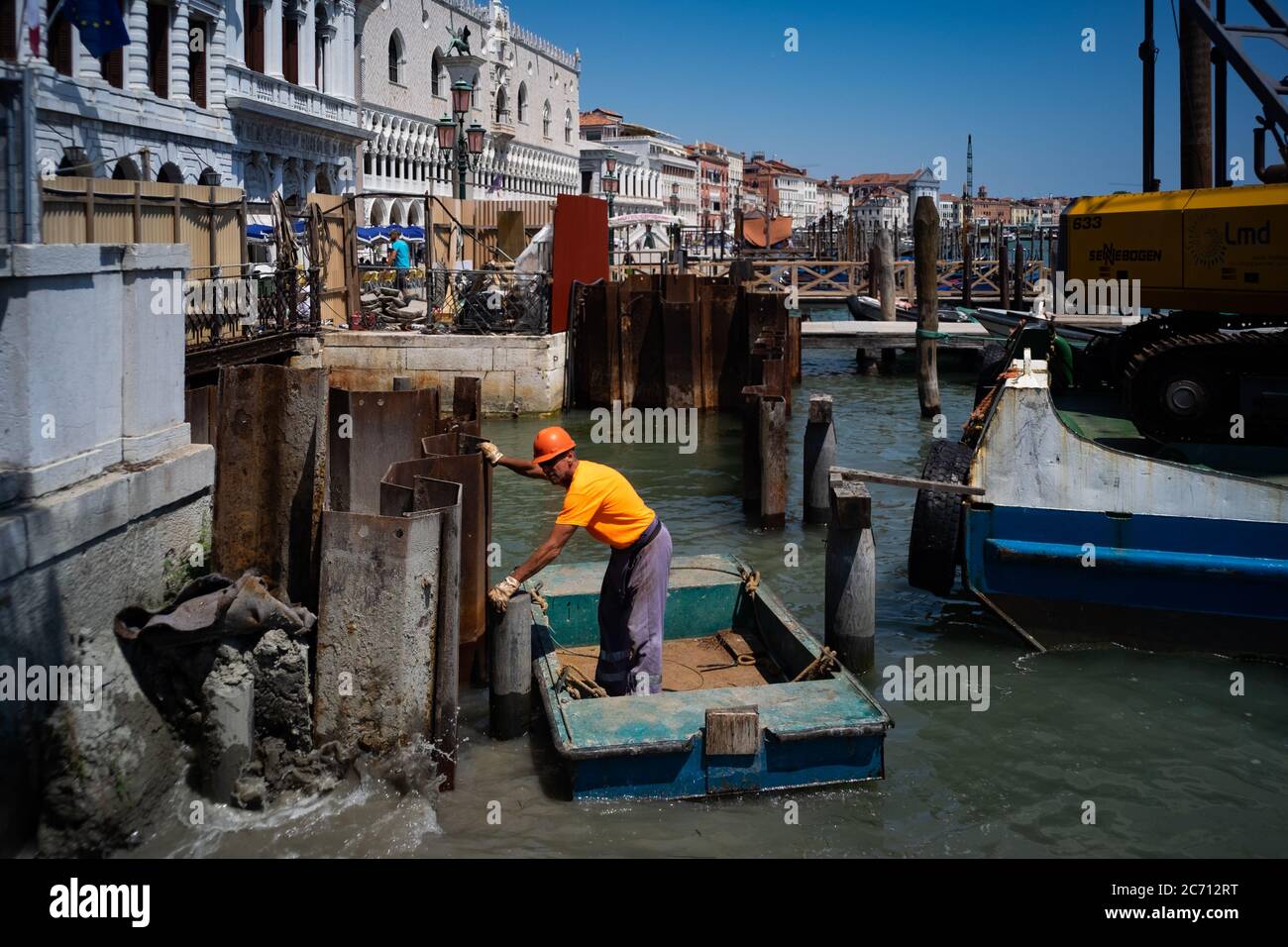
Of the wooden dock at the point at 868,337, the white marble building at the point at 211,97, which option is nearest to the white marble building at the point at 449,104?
the white marble building at the point at 211,97

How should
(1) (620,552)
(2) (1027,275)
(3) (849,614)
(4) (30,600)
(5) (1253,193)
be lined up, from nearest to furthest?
(4) (30,600) < (1) (620,552) < (3) (849,614) < (5) (1253,193) < (2) (1027,275)

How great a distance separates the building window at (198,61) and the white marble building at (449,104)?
6.50 meters

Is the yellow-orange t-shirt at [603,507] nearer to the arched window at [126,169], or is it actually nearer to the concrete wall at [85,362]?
the concrete wall at [85,362]

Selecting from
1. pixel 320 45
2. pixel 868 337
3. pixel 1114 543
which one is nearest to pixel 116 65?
pixel 320 45

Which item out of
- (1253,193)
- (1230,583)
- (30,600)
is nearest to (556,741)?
(30,600)

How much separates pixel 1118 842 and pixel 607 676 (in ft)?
10.4

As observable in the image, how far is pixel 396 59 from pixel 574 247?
4074 cm

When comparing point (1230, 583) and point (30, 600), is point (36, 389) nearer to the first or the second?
point (30, 600)

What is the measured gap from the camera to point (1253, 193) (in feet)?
35.8

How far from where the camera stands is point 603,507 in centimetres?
730

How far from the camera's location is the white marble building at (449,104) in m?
53.9

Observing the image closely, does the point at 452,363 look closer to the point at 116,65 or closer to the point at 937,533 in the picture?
the point at 937,533

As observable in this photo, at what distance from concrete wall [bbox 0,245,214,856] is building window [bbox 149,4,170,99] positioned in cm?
2925

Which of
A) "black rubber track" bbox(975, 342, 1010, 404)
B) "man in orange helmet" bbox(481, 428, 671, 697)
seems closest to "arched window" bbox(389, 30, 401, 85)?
"black rubber track" bbox(975, 342, 1010, 404)
